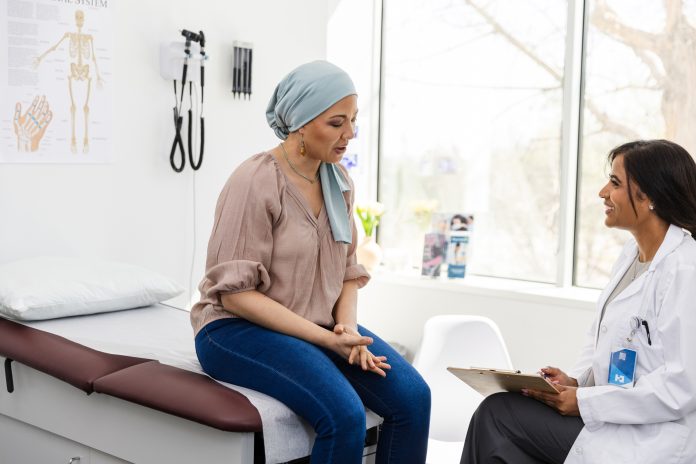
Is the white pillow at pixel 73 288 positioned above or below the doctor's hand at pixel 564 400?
above

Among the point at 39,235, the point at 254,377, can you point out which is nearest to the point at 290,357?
the point at 254,377

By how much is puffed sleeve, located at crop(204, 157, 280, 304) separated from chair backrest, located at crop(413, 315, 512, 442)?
3.27 feet

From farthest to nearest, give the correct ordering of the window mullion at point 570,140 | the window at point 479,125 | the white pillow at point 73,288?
the window at point 479,125
the window mullion at point 570,140
the white pillow at point 73,288

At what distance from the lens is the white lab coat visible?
1.85 m

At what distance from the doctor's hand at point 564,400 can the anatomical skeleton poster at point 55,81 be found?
6.19 ft

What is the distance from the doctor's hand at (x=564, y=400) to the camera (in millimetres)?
2010

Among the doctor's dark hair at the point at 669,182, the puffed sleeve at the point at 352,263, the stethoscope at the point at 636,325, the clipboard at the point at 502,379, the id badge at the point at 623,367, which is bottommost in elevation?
the clipboard at the point at 502,379

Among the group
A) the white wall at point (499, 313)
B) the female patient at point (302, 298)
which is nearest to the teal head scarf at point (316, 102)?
the female patient at point (302, 298)

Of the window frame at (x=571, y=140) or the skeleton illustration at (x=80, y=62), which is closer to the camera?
the skeleton illustration at (x=80, y=62)

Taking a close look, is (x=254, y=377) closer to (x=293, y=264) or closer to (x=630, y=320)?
(x=293, y=264)

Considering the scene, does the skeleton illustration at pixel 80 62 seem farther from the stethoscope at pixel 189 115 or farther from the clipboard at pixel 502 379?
the clipboard at pixel 502 379

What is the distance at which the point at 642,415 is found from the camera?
1880mm

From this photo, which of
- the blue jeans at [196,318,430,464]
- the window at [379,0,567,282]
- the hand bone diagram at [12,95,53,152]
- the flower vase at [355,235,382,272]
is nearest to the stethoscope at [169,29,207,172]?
the hand bone diagram at [12,95,53,152]

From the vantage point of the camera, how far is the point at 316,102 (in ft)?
6.91
